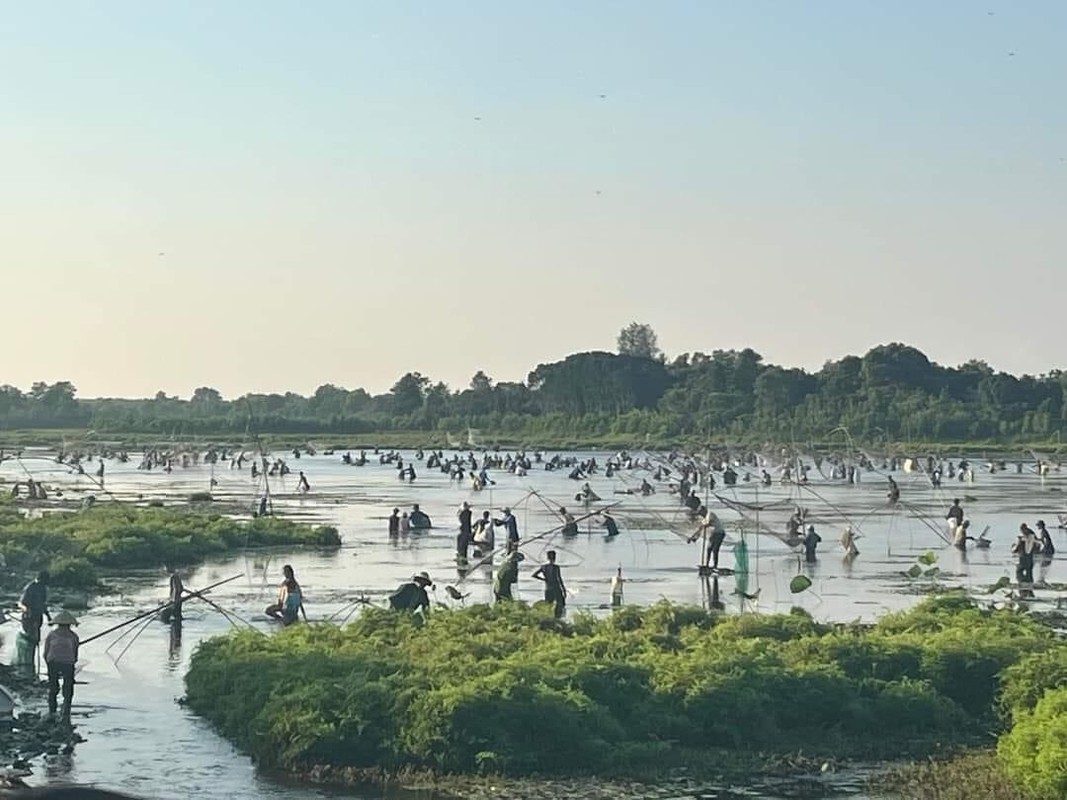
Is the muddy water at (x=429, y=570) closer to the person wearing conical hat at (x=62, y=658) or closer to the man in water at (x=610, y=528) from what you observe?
the man in water at (x=610, y=528)

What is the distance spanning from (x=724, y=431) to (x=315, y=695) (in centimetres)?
14460

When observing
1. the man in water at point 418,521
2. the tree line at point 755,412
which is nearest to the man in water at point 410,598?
the man in water at point 418,521

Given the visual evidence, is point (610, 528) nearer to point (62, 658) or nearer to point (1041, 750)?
point (62, 658)

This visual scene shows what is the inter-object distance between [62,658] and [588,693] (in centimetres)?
667

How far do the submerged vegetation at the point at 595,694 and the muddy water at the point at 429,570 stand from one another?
895 millimetres

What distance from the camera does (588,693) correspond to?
65.2ft

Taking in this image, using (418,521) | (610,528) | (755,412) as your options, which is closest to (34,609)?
(610,528)

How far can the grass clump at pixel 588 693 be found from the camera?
1864 centimetres

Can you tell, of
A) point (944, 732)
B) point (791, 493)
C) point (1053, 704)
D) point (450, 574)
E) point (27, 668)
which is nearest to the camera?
point (1053, 704)

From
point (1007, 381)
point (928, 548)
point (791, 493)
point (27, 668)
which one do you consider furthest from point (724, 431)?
point (27, 668)

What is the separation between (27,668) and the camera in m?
24.8

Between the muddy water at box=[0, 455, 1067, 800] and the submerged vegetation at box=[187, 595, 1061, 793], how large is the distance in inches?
35.2

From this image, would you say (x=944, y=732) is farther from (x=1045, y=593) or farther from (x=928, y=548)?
(x=928, y=548)

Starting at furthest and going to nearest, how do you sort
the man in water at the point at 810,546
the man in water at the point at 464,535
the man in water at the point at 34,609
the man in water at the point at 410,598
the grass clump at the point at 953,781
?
the man in water at the point at 464,535
the man in water at the point at 810,546
the man in water at the point at 410,598
the man in water at the point at 34,609
the grass clump at the point at 953,781
